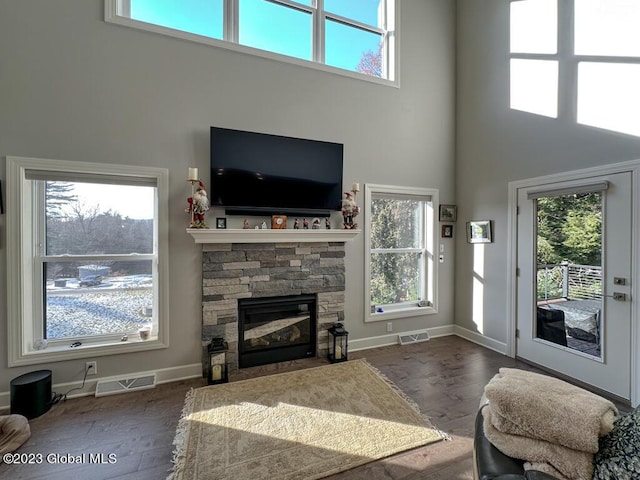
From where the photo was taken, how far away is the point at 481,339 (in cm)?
393

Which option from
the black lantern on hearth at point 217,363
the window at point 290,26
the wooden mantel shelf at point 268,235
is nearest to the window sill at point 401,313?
the wooden mantel shelf at point 268,235

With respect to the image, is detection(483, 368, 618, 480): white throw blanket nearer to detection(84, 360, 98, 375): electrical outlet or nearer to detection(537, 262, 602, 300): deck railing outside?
detection(537, 262, 602, 300): deck railing outside

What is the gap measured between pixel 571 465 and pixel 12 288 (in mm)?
3912

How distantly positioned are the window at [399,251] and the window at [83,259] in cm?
254

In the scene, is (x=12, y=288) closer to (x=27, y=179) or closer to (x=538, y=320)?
(x=27, y=179)

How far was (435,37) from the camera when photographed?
13.9 ft

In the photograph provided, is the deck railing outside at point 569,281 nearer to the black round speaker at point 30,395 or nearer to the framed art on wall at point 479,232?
the framed art on wall at point 479,232

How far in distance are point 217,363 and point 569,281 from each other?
12.3ft

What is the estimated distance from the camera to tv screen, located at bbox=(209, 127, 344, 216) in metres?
3.05

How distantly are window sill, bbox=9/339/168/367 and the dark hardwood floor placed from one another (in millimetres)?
394

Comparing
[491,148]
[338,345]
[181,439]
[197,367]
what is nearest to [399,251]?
[338,345]

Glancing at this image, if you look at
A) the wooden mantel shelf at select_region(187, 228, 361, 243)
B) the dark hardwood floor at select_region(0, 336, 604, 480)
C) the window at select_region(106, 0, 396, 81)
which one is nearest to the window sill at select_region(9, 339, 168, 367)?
the dark hardwood floor at select_region(0, 336, 604, 480)

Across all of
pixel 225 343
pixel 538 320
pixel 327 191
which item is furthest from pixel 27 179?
pixel 538 320

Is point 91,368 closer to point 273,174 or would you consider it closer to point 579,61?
point 273,174
